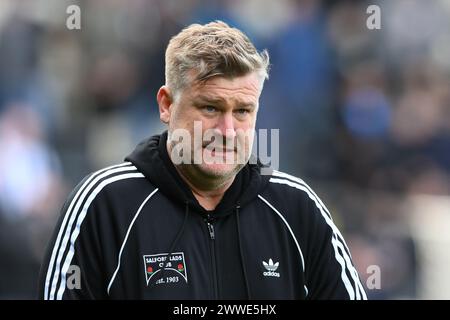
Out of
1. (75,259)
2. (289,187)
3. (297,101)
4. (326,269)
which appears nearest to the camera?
(75,259)

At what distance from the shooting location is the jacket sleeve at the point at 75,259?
9.93 feet

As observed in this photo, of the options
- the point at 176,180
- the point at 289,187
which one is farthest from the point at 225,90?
the point at 289,187

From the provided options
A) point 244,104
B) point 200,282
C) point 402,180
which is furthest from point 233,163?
point 402,180

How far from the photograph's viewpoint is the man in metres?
3.08

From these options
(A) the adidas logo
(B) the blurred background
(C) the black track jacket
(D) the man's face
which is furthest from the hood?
(B) the blurred background

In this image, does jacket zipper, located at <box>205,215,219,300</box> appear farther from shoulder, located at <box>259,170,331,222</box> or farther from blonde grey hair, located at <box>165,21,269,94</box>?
Result: blonde grey hair, located at <box>165,21,269,94</box>

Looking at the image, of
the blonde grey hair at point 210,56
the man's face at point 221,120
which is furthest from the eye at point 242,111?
the blonde grey hair at point 210,56

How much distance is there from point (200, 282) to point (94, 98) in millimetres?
4754

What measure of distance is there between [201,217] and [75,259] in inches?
20.4

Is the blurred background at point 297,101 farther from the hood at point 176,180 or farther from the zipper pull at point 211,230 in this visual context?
the zipper pull at point 211,230

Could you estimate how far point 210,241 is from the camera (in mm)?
3199

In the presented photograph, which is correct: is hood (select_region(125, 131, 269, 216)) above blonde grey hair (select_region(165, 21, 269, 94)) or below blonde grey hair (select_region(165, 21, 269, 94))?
below

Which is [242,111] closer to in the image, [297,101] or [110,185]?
[110,185]

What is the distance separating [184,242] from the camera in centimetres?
319
